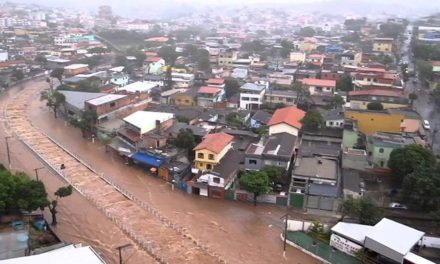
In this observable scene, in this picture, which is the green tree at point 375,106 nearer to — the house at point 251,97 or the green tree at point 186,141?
the house at point 251,97

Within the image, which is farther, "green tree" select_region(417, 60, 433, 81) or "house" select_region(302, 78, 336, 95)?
"green tree" select_region(417, 60, 433, 81)

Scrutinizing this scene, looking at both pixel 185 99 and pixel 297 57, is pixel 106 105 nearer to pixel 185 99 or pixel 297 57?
pixel 185 99

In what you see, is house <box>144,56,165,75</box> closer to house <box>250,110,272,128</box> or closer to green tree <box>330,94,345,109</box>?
house <box>250,110,272,128</box>

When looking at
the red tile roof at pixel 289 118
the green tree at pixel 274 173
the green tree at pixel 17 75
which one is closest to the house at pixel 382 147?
the red tile roof at pixel 289 118

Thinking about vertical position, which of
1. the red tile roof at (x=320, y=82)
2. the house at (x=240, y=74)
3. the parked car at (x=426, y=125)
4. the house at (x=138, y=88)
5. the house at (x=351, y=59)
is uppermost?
the house at (x=351, y=59)

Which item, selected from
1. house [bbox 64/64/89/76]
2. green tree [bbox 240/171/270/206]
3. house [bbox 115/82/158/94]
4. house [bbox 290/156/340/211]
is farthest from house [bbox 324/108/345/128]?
house [bbox 64/64/89/76]

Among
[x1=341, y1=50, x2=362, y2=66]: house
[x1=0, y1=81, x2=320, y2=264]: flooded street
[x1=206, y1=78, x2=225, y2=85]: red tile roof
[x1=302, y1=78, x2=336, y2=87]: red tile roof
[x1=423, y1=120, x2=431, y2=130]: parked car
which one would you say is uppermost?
[x1=341, y1=50, x2=362, y2=66]: house

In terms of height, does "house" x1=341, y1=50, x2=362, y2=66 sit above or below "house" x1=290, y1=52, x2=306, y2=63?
above
